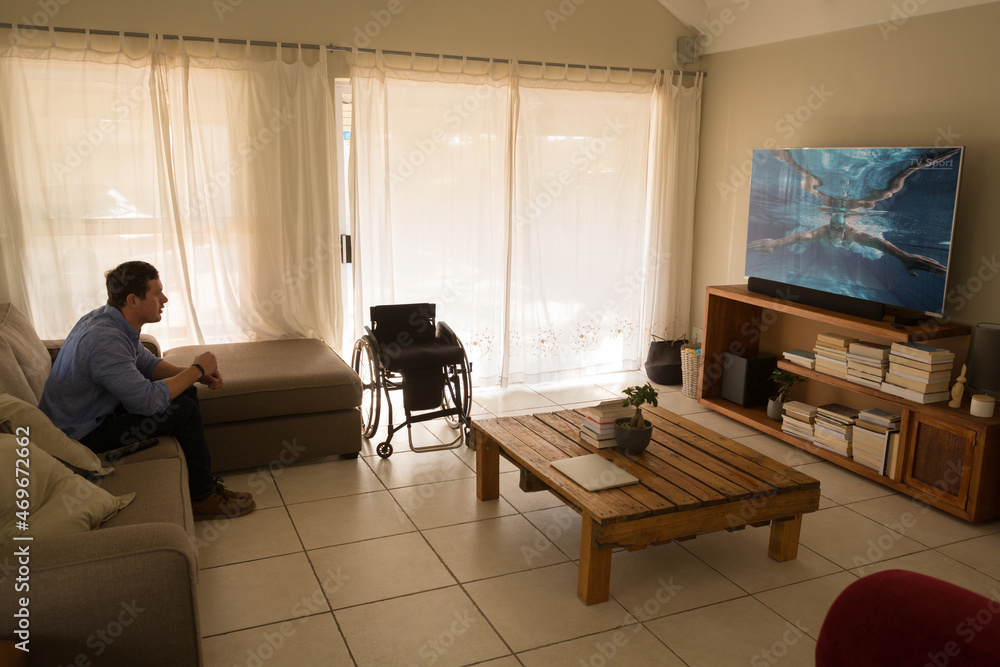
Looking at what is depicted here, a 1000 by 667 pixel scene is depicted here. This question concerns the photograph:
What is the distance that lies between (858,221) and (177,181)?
12.0ft

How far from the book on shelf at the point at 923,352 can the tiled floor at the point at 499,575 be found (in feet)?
2.17

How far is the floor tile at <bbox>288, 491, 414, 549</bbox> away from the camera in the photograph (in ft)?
10.0

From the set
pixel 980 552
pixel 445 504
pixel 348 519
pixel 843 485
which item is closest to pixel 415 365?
pixel 445 504

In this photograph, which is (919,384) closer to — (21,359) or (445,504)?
(445,504)

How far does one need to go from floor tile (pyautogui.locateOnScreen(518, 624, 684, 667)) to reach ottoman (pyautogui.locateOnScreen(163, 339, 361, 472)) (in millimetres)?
1796

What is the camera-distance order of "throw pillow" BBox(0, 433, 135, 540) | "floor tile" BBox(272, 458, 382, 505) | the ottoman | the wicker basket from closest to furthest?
1. "throw pillow" BBox(0, 433, 135, 540)
2. "floor tile" BBox(272, 458, 382, 505)
3. the ottoman
4. the wicker basket

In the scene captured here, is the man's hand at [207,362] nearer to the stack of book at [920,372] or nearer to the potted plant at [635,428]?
the potted plant at [635,428]

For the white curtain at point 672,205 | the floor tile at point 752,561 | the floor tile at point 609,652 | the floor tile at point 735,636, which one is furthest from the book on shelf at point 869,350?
the floor tile at point 609,652

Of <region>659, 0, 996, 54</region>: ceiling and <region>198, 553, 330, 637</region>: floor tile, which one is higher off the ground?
<region>659, 0, 996, 54</region>: ceiling

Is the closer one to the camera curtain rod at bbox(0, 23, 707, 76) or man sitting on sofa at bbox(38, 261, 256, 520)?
man sitting on sofa at bbox(38, 261, 256, 520)

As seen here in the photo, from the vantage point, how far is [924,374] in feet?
11.0

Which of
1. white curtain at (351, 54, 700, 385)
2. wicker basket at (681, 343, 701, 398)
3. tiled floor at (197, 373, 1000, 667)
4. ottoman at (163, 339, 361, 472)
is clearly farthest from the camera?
wicker basket at (681, 343, 701, 398)

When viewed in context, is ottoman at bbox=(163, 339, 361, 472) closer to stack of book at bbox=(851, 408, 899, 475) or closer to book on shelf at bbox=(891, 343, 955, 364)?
stack of book at bbox=(851, 408, 899, 475)

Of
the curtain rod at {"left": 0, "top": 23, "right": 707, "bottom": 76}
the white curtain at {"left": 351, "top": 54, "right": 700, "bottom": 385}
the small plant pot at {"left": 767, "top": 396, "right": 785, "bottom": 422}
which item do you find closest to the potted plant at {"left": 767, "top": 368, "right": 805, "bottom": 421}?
the small plant pot at {"left": 767, "top": 396, "right": 785, "bottom": 422}
